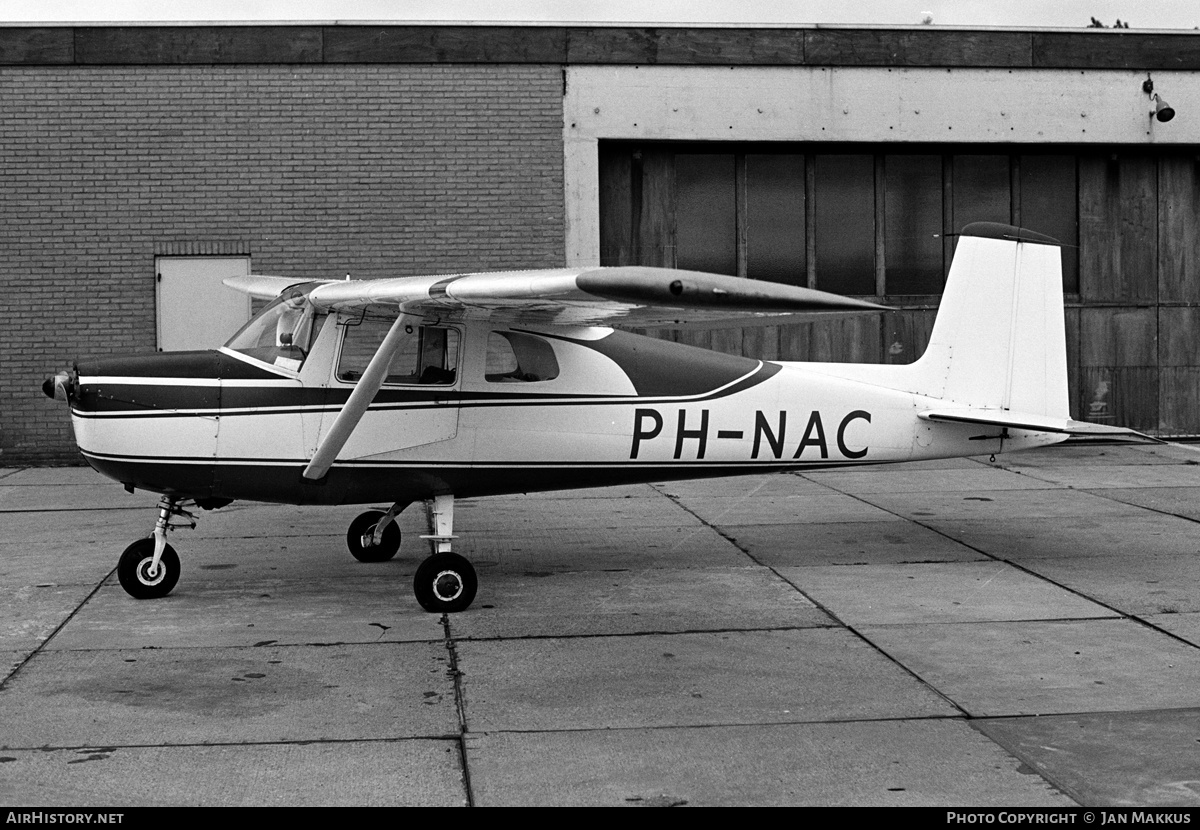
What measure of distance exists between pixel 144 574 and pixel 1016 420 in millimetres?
5877

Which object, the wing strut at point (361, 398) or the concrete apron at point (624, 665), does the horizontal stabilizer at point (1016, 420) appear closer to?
the concrete apron at point (624, 665)

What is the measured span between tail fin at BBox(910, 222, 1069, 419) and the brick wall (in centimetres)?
737

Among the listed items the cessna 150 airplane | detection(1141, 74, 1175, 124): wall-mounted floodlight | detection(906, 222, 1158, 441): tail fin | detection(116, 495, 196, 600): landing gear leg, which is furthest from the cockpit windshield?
detection(1141, 74, 1175, 124): wall-mounted floodlight

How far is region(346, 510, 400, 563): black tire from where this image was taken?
29.8ft

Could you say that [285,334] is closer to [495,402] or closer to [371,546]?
[495,402]

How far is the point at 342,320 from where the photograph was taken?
7969 mm

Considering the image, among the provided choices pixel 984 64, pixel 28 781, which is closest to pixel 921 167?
pixel 984 64

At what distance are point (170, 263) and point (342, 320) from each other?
28.1ft

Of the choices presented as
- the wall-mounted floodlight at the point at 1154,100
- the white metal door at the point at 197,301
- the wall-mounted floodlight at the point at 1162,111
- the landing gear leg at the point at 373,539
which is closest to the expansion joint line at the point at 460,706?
the landing gear leg at the point at 373,539

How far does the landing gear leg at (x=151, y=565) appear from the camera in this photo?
788cm

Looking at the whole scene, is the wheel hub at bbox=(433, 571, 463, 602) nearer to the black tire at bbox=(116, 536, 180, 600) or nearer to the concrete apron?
the concrete apron

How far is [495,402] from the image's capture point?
8180 millimetres

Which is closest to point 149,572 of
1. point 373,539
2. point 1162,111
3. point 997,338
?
point 373,539

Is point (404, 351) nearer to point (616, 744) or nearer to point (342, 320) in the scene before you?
point (342, 320)
